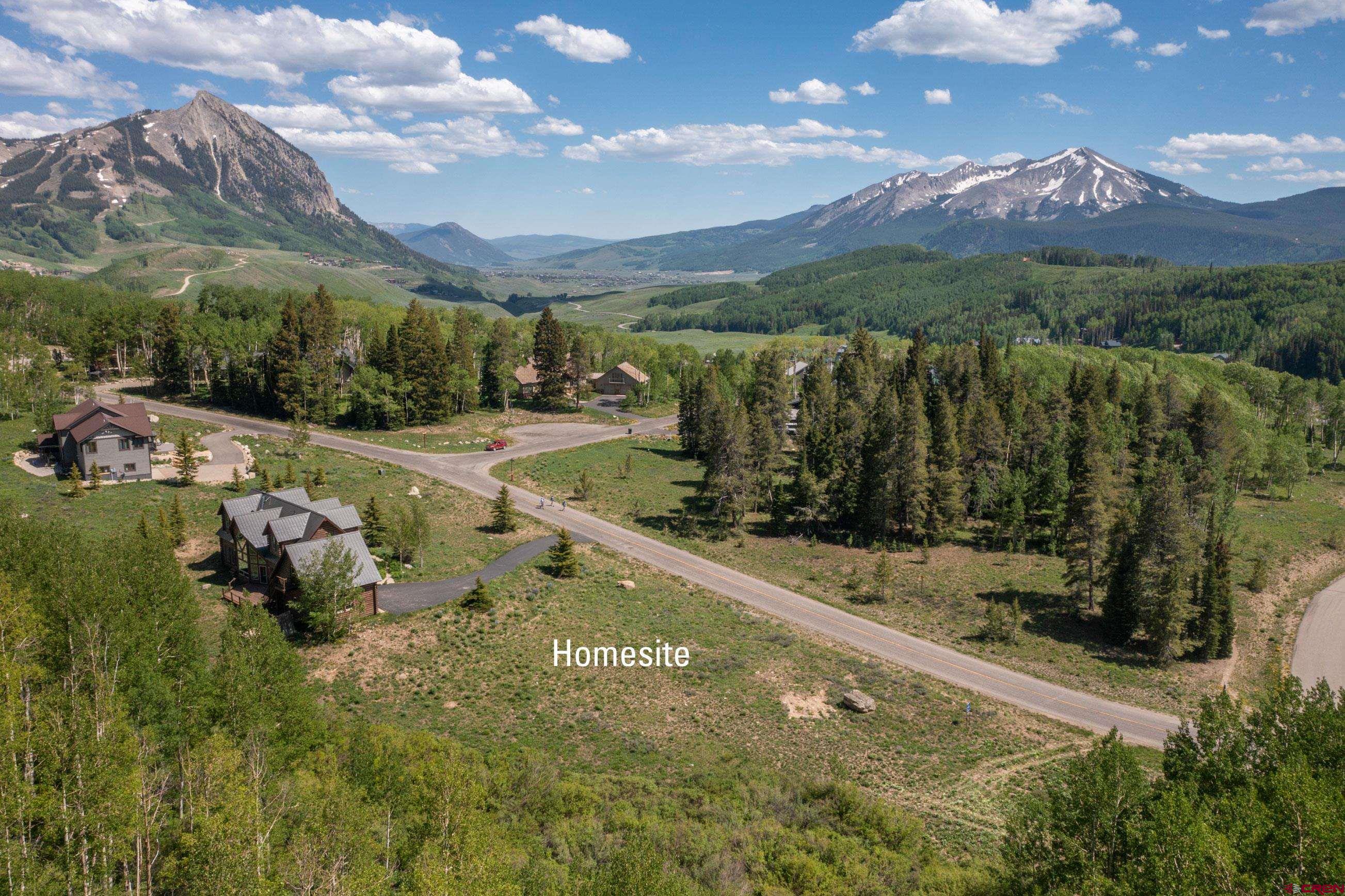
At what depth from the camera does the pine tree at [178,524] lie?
50.7 metres

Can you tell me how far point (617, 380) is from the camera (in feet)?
447

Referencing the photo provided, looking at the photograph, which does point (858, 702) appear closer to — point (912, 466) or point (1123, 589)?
point (1123, 589)

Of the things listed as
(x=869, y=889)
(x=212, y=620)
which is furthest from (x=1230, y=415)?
(x=212, y=620)

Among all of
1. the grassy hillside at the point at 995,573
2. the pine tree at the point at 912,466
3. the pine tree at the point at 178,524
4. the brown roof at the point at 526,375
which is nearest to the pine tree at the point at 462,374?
the brown roof at the point at 526,375

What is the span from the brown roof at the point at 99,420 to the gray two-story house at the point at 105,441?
37 millimetres

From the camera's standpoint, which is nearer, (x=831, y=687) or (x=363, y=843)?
(x=363, y=843)

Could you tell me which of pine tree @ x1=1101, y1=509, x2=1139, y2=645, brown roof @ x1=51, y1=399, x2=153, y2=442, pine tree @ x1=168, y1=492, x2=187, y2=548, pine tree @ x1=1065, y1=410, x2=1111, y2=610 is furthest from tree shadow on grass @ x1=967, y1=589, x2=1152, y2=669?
brown roof @ x1=51, y1=399, x2=153, y2=442

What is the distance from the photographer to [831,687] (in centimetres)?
4153

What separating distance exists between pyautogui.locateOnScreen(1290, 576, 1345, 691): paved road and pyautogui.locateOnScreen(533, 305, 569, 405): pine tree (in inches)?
3497

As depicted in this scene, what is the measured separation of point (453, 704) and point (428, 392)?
66.1 metres

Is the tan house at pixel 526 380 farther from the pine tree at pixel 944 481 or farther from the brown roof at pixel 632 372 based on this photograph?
the pine tree at pixel 944 481

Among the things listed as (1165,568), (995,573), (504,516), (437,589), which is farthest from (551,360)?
(1165,568)

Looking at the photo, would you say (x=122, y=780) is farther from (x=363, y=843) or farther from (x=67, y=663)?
(x=67, y=663)

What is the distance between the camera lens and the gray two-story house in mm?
61688
